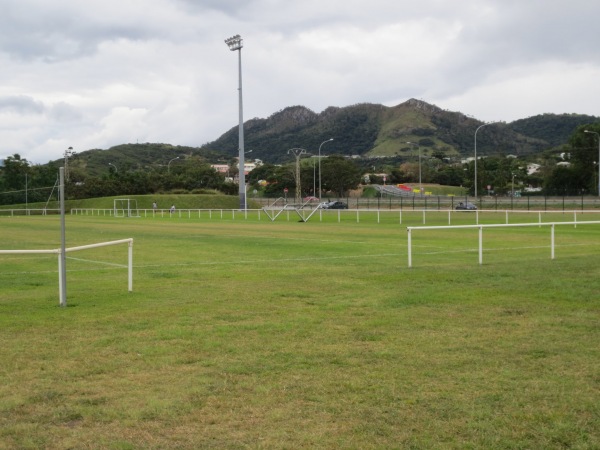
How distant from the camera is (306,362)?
7.12 m

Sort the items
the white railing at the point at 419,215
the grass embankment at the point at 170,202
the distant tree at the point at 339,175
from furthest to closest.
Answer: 1. the distant tree at the point at 339,175
2. the grass embankment at the point at 170,202
3. the white railing at the point at 419,215

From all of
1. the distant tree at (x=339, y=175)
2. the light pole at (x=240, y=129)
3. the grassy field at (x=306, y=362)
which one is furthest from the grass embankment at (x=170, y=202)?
the grassy field at (x=306, y=362)

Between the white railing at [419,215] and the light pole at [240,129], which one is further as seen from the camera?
the light pole at [240,129]

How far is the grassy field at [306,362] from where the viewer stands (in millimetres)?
5133

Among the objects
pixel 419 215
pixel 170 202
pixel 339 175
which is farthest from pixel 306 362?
pixel 339 175

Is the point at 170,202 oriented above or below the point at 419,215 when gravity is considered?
above

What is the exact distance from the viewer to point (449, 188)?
460 feet

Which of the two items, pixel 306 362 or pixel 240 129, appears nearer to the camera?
pixel 306 362

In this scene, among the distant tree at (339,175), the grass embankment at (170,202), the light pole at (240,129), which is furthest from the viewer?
the distant tree at (339,175)

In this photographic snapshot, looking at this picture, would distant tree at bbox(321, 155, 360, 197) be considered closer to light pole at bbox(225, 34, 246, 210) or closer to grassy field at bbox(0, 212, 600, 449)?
light pole at bbox(225, 34, 246, 210)

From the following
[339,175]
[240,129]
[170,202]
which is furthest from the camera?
[339,175]

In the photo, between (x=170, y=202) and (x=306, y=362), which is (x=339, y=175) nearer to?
(x=170, y=202)

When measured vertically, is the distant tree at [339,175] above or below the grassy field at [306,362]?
above

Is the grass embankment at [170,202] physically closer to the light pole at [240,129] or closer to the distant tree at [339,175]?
the light pole at [240,129]
